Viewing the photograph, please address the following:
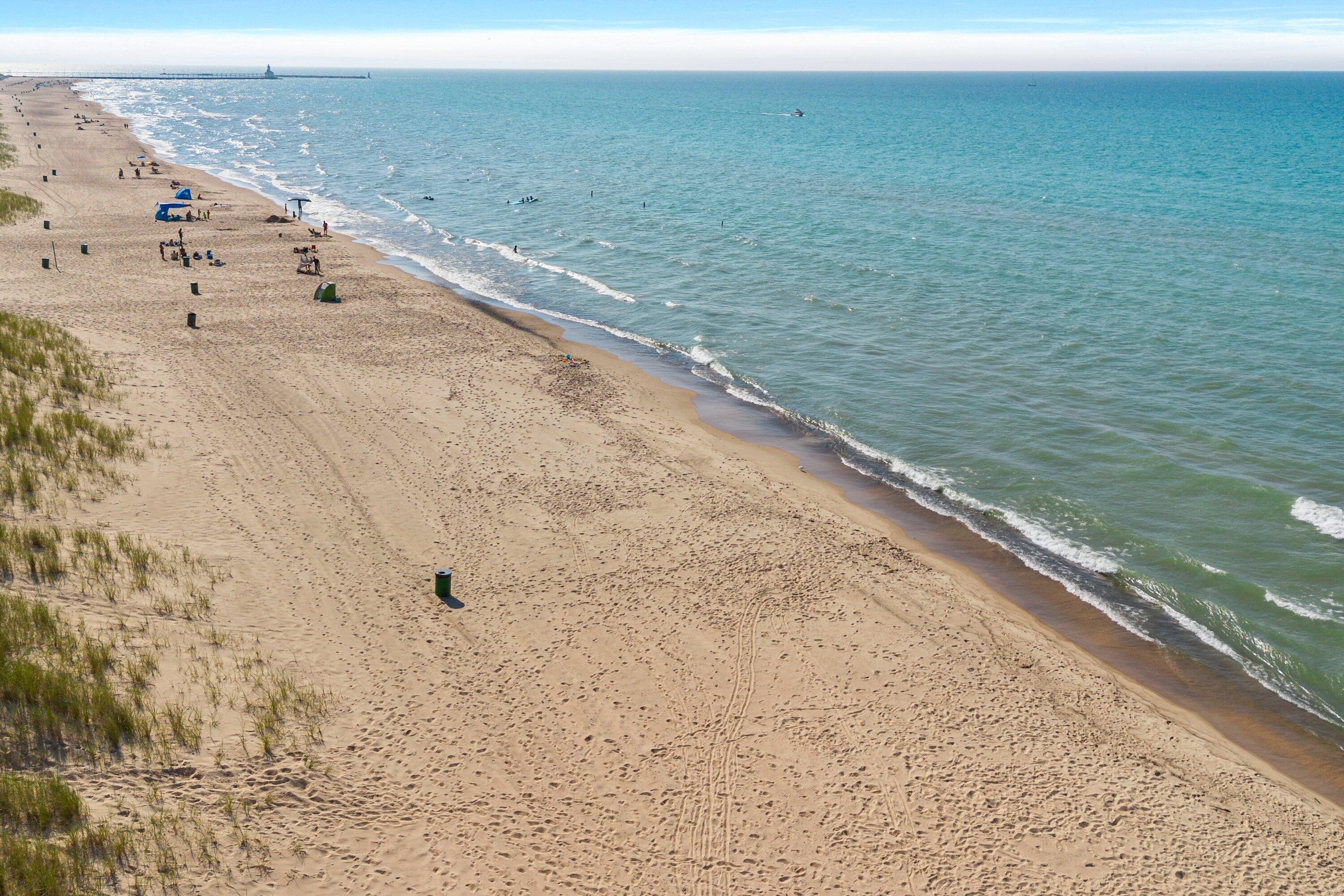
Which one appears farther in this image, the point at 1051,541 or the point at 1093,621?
the point at 1051,541

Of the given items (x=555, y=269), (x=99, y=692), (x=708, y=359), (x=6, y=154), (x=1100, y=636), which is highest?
(x=6, y=154)

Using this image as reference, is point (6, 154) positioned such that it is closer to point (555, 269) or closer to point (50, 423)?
point (555, 269)

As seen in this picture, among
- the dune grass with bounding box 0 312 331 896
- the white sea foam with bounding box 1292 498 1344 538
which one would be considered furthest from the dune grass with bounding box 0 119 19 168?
the white sea foam with bounding box 1292 498 1344 538

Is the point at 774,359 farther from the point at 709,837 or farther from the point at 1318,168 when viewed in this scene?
the point at 1318,168

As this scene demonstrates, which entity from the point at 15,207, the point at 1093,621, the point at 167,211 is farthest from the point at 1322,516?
the point at 15,207

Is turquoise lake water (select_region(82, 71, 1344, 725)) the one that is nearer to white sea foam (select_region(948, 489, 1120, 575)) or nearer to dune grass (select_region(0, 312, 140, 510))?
white sea foam (select_region(948, 489, 1120, 575))

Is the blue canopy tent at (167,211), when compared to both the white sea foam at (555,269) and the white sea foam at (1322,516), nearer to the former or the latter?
the white sea foam at (555,269)
